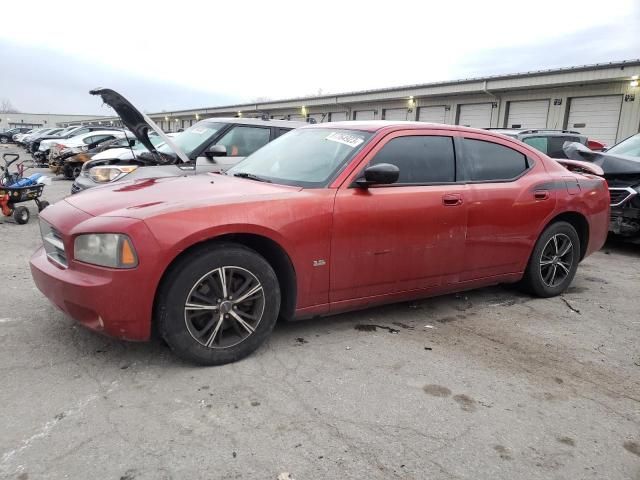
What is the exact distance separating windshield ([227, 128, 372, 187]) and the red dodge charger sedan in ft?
0.05

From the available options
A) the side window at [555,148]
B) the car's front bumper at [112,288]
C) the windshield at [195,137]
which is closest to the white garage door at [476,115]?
the side window at [555,148]

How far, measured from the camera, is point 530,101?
20.6 metres

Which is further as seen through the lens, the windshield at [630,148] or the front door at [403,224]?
A: the windshield at [630,148]

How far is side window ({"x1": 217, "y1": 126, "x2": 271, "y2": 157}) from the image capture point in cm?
716

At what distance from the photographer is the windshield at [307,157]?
3.56m

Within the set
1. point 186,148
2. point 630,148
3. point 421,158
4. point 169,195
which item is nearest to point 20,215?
point 186,148

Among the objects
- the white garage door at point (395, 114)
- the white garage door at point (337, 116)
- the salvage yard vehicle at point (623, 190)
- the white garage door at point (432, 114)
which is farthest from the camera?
the white garage door at point (337, 116)

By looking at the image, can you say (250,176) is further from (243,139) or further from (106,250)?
(243,139)

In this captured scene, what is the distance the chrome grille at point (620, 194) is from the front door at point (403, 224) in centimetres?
409

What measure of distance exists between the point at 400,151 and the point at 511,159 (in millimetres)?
1269

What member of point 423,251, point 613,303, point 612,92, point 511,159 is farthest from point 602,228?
point 612,92

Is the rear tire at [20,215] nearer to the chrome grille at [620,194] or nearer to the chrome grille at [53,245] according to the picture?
the chrome grille at [53,245]

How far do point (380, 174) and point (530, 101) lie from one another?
19975 mm

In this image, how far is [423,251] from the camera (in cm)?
377
